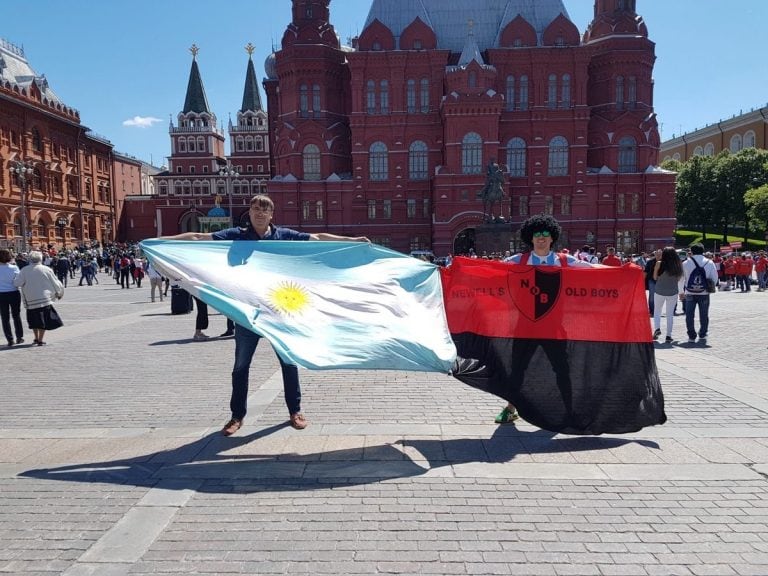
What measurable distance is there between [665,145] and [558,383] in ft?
370

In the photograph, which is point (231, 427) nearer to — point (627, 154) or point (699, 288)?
point (699, 288)

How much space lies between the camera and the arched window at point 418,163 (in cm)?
5169

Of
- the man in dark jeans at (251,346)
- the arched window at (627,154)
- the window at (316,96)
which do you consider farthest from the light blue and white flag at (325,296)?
the arched window at (627,154)

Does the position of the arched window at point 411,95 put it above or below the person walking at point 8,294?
above

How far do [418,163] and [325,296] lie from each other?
4818 cm

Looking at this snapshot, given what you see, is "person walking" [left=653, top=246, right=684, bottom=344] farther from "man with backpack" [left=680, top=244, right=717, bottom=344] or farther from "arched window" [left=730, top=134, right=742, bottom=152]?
"arched window" [left=730, top=134, right=742, bottom=152]

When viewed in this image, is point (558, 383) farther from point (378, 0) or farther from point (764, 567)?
point (378, 0)

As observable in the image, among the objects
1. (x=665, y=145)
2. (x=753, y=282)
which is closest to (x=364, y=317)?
(x=753, y=282)

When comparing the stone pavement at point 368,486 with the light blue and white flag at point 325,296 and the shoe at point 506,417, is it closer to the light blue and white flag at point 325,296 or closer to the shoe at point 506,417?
the shoe at point 506,417

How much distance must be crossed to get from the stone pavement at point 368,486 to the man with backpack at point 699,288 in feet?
13.2

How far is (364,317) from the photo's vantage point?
523 centimetres

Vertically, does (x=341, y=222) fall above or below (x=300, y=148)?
below

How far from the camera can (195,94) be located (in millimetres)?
81812

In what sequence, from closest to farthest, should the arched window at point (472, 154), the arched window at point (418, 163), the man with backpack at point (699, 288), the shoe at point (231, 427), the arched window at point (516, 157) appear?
the shoe at point (231, 427) < the man with backpack at point (699, 288) < the arched window at point (472, 154) < the arched window at point (516, 157) < the arched window at point (418, 163)
